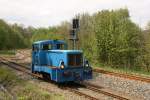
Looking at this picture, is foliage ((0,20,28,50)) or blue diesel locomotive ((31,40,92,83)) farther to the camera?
foliage ((0,20,28,50))

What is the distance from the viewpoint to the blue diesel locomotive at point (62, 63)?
1550cm

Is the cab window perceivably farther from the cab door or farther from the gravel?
the gravel

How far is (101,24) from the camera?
119ft

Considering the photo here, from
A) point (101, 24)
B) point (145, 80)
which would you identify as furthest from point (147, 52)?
point (145, 80)

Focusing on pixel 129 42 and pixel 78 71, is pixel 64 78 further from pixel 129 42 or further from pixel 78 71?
pixel 129 42

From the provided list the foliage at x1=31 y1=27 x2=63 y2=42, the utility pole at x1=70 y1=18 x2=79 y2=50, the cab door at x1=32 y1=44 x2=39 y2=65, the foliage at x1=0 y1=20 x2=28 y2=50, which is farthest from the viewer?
the foliage at x1=0 y1=20 x2=28 y2=50

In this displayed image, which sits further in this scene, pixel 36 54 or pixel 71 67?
pixel 36 54

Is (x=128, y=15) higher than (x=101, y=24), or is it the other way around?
(x=128, y=15)

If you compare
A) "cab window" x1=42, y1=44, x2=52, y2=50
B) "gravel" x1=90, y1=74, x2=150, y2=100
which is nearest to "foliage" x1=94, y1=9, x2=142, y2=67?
"gravel" x1=90, y1=74, x2=150, y2=100

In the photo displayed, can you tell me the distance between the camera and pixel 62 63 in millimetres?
15523

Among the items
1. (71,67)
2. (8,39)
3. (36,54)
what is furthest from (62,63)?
(8,39)

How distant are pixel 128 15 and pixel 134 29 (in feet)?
31.2

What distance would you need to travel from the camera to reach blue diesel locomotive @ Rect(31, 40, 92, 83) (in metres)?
15.5

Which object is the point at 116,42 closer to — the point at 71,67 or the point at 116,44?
the point at 116,44
